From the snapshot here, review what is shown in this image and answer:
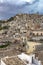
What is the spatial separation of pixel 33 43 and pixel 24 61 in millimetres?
7114

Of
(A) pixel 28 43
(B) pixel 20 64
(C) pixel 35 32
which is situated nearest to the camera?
(B) pixel 20 64

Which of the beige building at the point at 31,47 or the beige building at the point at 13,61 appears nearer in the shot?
the beige building at the point at 13,61

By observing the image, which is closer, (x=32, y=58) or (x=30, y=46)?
(x=32, y=58)

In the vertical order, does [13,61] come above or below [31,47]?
above

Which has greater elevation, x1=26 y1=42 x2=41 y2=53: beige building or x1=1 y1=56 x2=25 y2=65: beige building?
x1=1 y1=56 x2=25 y2=65: beige building

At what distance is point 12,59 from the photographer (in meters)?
16.8

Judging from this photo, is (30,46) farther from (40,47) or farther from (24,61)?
(24,61)

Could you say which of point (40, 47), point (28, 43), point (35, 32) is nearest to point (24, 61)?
point (40, 47)

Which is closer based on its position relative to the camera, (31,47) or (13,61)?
(13,61)

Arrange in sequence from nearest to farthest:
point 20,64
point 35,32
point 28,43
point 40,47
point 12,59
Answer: point 20,64, point 12,59, point 40,47, point 28,43, point 35,32

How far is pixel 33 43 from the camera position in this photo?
23109 millimetres

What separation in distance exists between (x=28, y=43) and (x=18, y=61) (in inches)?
319

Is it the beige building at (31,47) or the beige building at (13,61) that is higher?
the beige building at (13,61)

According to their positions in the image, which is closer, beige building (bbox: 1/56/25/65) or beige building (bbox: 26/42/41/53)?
beige building (bbox: 1/56/25/65)
